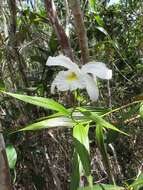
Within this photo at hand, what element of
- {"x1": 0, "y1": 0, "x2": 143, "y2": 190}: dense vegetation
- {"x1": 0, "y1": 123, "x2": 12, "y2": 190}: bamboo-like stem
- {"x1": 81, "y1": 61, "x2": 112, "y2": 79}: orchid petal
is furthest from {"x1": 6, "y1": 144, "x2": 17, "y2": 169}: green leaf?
{"x1": 81, "y1": 61, "x2": 112, "y2": 79}: orchid petal

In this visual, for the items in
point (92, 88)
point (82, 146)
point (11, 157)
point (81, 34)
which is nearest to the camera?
→ point (82, 146)

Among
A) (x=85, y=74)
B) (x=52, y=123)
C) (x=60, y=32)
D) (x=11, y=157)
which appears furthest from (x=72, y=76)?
(x=60, y=32)

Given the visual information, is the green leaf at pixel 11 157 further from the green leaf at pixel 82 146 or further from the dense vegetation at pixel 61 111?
the green leaf at pixel 82 146

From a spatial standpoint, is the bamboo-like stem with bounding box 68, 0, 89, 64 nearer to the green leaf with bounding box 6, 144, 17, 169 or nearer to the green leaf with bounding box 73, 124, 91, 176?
the green leaf with bounding box 6, 144, 17, 169

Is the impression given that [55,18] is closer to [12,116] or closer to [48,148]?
[12,116]

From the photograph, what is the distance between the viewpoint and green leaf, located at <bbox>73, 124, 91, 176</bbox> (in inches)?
26.0

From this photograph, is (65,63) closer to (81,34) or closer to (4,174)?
(4,174)

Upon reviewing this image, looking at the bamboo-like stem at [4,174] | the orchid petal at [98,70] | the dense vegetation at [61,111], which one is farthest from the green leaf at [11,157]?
the orchid petal at [98,70]

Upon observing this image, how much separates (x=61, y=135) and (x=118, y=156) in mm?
397

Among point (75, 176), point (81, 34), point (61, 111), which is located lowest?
point (75, 176)

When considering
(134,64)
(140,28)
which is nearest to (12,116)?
(134,64)

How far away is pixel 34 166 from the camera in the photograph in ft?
5.34

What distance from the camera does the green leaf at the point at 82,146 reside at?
0.66 metres

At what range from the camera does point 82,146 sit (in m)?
0.68
